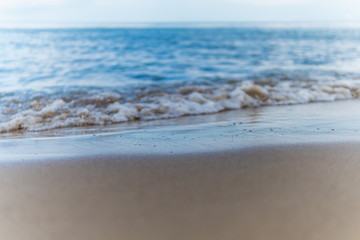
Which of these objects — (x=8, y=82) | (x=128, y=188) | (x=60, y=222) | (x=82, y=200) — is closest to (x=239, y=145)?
(x=128, y=188)

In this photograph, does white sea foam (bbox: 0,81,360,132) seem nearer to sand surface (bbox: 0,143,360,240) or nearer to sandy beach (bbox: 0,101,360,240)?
sandy beach (bbox: 0,101,360,240)

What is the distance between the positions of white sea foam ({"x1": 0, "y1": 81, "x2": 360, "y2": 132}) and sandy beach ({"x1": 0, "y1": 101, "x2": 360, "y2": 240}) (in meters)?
1.31

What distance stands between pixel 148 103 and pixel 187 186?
4.14 metres

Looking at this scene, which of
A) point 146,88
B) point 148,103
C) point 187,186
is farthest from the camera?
point 146,88

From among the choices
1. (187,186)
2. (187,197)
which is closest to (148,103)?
(187,186)

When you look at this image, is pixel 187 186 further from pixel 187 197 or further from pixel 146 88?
pixel 146 88

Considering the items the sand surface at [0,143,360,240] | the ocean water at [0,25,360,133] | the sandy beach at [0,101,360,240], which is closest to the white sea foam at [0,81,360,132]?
the ocean water at [0,25,360,133]

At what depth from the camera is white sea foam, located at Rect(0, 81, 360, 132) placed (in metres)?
5.45

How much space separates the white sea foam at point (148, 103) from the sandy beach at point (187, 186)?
131 cm

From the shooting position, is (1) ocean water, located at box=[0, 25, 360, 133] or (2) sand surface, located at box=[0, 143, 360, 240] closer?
(2) sand surface, located at box=[0, 143, 360, 240]

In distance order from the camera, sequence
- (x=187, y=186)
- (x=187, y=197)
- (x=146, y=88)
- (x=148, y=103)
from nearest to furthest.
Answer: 1. (x=187, y=197)
2. (x=187, y=186)
3. (x=148, y=103)
4. (x=146, y=88)

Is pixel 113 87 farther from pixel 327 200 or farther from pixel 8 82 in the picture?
pixel 327 200

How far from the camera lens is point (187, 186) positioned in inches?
98.7

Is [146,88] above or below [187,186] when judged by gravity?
below
